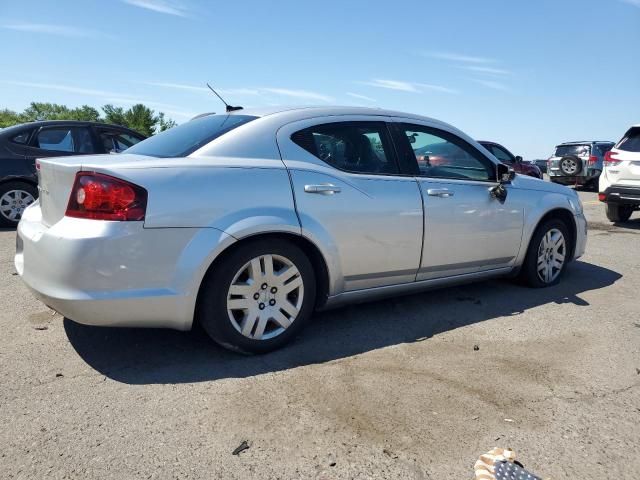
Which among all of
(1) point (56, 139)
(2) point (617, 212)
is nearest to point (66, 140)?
(1) point (56, 139)

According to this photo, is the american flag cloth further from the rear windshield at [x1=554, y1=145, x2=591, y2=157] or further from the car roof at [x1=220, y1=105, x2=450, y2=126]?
the rear windshield at [x1=554, y1=145, x2=591, y2=157]

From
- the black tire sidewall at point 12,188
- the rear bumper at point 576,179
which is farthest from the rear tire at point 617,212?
the black tire sidewall at point 12,188

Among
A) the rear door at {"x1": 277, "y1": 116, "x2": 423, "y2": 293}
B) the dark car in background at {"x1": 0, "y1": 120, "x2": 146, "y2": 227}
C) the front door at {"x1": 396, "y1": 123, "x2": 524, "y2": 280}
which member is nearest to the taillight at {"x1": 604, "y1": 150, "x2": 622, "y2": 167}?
the front door at {"x1": 396, "y1": 123, "x2": 524, "y2": 280}

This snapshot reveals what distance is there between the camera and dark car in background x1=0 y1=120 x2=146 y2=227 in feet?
23.5

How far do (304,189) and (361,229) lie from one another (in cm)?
50

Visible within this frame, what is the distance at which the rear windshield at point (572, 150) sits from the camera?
17211 millimetres

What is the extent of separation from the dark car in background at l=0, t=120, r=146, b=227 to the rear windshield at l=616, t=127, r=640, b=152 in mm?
8207

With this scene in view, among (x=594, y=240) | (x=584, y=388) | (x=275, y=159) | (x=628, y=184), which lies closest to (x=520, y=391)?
(x=584, y=388)

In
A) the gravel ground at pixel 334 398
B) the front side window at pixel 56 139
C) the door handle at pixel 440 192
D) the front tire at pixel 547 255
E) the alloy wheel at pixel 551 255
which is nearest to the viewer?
the gravel ground at pixel 334 398

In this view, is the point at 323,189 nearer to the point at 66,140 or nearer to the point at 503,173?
the point at 503,173

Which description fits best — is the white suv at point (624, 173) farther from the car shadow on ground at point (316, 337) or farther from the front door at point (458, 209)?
the front door at point (458, 209)

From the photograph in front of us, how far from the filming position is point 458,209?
389cm

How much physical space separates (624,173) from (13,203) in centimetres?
967

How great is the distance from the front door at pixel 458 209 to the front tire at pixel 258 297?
108cm
